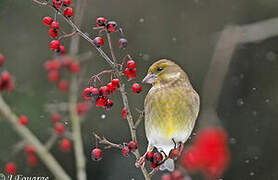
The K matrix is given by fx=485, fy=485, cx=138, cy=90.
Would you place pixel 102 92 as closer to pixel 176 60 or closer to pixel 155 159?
pixel 155 159

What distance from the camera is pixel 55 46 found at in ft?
5.35

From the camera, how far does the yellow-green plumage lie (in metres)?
2.35

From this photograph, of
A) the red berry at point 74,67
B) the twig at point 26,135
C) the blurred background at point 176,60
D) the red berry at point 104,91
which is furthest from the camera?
the blurred background at point 176,60

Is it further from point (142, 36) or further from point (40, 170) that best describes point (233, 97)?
point (40, 170)

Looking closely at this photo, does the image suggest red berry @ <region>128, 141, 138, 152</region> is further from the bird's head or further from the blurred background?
the blurred background

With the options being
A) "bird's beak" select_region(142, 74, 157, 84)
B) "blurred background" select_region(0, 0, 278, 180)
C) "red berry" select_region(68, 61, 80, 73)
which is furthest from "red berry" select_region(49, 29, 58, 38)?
"blurred background" select_region(0, 0, 278, 180)

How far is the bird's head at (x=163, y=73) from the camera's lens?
2312 millimetres

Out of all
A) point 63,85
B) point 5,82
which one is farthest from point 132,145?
point 5,82

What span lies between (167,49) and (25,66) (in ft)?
4.31

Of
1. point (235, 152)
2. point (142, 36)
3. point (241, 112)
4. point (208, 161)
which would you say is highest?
point (142, 36)

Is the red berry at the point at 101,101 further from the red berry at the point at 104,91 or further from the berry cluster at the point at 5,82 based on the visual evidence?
the berry cluster at the point at 5,82

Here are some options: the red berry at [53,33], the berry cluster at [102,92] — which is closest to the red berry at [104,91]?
the berry cluster at [102,92]

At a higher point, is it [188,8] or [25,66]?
[188,8]

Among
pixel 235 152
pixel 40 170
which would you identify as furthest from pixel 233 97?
pixel 40 170
